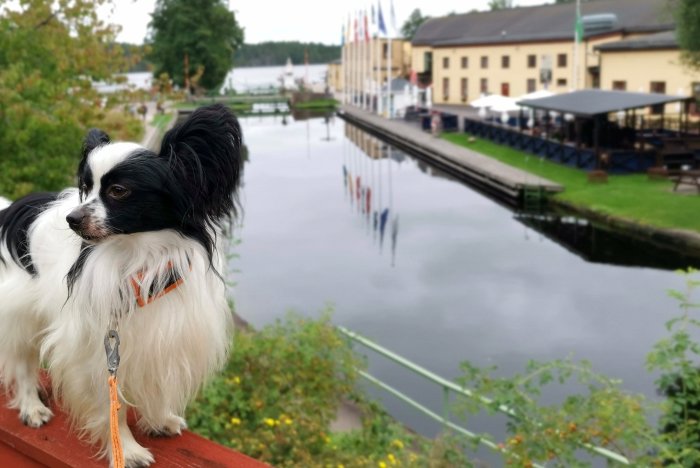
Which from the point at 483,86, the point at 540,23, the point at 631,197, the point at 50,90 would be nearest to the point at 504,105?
the point at 631,197

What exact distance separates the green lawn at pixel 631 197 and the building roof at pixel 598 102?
6.76 ft

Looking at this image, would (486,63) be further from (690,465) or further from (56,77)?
(690,465)

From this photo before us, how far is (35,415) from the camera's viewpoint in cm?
289

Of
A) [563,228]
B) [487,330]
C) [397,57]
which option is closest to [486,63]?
[397,57]

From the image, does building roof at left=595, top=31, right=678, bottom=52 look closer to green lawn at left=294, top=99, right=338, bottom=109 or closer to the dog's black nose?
the dog's black nose

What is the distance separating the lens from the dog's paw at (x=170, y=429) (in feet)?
9.08

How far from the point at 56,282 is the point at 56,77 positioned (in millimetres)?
9351

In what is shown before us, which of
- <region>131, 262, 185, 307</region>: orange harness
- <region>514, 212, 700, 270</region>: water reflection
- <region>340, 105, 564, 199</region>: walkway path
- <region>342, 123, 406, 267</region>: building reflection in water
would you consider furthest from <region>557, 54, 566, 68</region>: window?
<region>131, 262, 185, 307</region>: orange harness

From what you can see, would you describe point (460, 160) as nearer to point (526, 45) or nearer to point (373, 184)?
point (373, 184)

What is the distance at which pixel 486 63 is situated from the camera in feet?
171

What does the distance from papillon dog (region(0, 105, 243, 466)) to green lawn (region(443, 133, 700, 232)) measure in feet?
56.5

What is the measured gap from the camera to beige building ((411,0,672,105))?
42.9m

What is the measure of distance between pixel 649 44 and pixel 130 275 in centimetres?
3582

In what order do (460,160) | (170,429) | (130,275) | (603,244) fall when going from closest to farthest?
(130,275) → (170,429) → (603,244) → (460,160)
